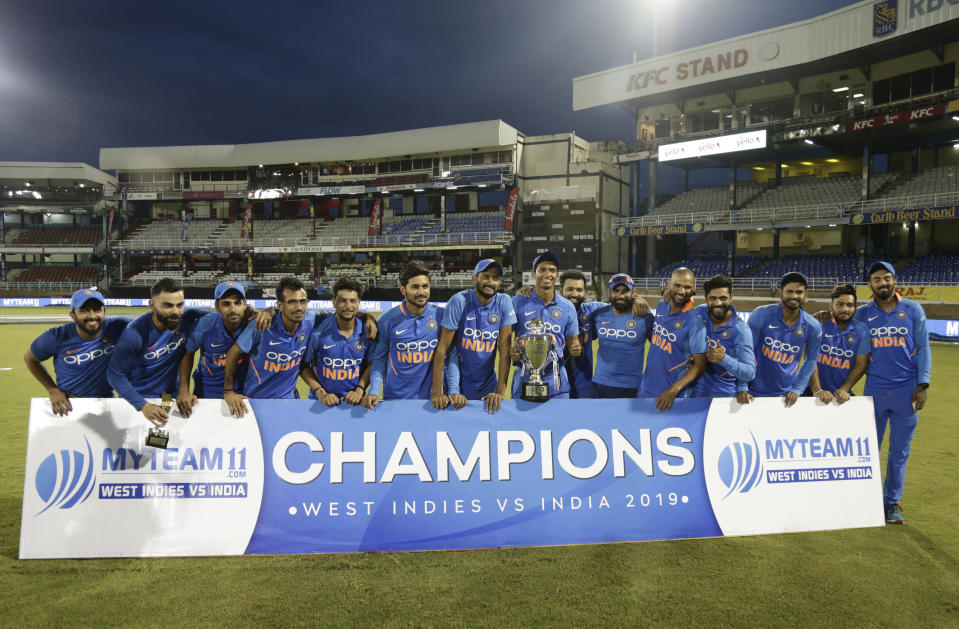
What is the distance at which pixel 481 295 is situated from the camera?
5.03 metres

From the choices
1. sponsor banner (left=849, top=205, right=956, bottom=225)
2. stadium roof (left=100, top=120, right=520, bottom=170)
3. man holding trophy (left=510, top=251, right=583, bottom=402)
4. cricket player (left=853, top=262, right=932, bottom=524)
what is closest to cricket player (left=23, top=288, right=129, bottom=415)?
man holding trophy (left=510, top=251, right=583, bottom=402)

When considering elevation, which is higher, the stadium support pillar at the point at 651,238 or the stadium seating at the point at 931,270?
the stadium support pillar at the point at 651,238

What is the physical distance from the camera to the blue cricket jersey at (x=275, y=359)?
485 cm

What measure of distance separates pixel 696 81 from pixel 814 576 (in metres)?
38.8

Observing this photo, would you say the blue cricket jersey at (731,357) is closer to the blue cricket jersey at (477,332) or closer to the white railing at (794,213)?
the blue cricket jersey at (477,332)

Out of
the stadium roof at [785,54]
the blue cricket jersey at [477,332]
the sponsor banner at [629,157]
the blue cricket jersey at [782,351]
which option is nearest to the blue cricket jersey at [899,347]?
the blue cricket jersey at [782,351]

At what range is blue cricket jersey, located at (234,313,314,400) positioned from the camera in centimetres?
485

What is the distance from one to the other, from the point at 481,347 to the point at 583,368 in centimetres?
137

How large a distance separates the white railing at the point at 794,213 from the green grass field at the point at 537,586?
101ft

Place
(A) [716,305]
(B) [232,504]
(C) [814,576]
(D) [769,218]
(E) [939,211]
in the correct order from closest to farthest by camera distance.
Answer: (C) [814,576] → (B) [232,504] → (A) [716,305] → (E) [939,211] → (D) [769,218]

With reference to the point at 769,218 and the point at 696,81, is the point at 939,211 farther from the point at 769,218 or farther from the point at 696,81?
the point at 696,81

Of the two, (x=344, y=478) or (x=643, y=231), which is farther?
(x=643, y=231)

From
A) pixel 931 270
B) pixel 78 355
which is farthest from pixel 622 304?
pixel 931 270

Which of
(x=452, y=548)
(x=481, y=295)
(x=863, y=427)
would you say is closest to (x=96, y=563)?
(x=452, y=548)
